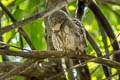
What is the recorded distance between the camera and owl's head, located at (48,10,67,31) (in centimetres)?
449

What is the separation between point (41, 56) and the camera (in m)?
3.49

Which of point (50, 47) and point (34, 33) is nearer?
point (50, 47)

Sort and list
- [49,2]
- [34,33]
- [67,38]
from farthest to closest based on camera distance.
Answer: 1. [34,33]
2. [49,2]
3. [67,38]

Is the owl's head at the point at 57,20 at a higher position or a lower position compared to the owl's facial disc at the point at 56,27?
higher

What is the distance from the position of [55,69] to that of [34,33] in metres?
0.98

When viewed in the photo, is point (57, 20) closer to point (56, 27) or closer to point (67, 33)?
point (56, 27)

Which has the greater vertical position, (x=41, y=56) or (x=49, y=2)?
(x=49, y=2)

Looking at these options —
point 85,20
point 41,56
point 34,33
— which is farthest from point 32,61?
point 85,20

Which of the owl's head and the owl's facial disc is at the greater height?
the owl's head

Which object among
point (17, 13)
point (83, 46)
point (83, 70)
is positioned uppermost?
point (17, 13)

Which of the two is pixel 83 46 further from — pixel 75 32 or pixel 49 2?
pixel 49 2

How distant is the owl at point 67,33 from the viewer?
180 inches

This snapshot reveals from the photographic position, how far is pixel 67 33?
4621 mm

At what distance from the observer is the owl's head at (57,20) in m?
4.49
